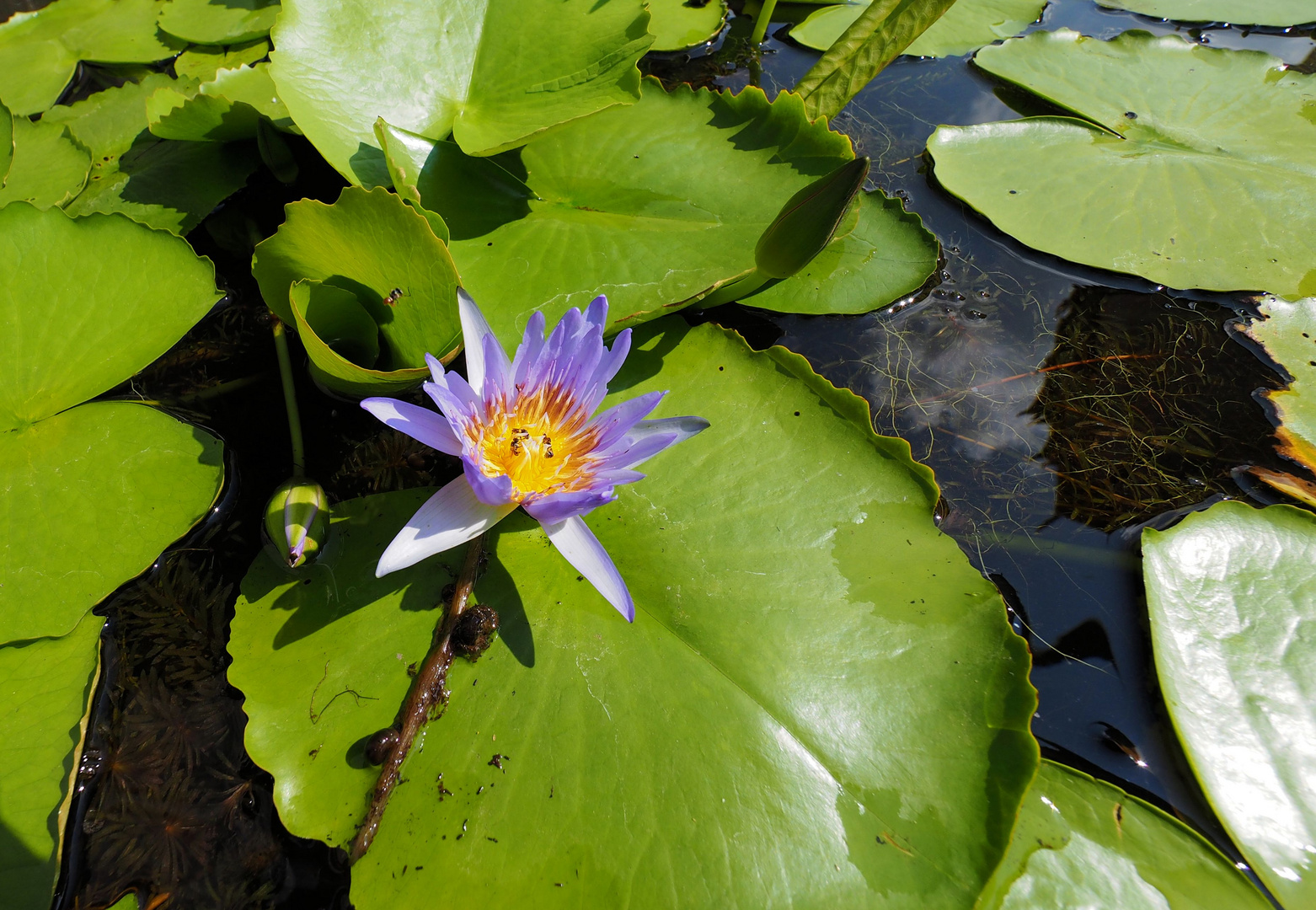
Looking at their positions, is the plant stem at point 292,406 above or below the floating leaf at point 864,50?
below

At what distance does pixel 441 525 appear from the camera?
56.7 inches

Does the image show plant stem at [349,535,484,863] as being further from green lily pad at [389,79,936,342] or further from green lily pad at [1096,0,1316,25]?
green lily pad at [1096,0,1316,25]

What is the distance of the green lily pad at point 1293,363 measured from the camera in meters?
2.17

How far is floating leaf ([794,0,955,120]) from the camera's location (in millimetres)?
2303

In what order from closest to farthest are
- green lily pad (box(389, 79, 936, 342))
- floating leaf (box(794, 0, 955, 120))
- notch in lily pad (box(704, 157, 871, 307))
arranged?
notch in lily pad (box(704, 157, 871, 307)) < green lily pad (box(389, 79, 936, 342)) < floating leaf (box(794, 0, 955, 120))

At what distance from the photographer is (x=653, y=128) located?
234cm

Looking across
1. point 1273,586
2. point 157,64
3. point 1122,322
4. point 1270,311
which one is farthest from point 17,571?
point 1270,311

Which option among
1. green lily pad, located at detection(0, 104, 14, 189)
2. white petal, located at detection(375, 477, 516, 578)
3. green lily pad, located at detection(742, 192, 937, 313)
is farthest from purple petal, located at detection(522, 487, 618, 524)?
green lily pad, located at detection(0, 104, 14, 189)

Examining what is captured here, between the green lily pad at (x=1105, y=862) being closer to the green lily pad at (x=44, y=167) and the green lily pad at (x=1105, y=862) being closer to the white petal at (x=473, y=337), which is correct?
the white petal at (x=473, y=337)

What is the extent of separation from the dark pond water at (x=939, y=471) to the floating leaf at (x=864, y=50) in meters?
0.58

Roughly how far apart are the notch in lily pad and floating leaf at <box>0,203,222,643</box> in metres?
1.68

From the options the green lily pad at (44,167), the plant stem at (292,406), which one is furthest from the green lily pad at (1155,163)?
the green lily pad at (44,167)

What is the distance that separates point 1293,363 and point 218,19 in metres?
4.77

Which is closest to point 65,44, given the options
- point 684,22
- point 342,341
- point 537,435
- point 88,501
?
→ point 342,341
